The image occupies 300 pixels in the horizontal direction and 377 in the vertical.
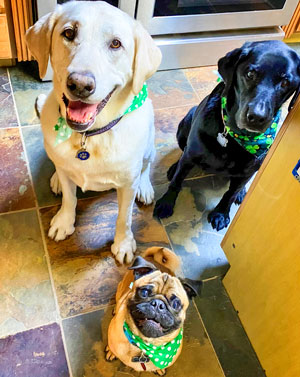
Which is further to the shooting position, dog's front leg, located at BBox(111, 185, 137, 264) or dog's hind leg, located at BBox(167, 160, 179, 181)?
dog's hind leg, located at BBox(167, 160, 179, 181)

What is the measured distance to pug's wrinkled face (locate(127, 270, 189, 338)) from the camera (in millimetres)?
1166

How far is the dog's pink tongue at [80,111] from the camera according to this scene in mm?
1163

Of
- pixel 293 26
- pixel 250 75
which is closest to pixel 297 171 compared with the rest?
pixel 250 75

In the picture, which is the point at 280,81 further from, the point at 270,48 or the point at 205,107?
the point at 205,107

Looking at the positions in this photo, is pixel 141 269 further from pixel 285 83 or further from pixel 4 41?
pixel 4 41

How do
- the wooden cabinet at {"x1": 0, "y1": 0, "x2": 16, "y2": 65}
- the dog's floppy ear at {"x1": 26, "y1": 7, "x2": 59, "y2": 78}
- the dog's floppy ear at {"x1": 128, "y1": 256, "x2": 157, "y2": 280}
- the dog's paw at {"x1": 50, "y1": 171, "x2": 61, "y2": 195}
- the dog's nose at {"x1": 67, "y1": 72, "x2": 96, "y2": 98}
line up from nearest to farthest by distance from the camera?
the dog's nose at {"x1": 67, "y1": 72, "x2": 96, "y2": 98} → the dog's floppy ear at {"x1": 26, "y1": 7, "x2": 59, "y2": 78} → the dog's floppy ear at {"x1": 128, "y1": 256, "x2": 157, "y2": 280} → the dog's paw at {"x1": 50, "y1": 171, "x2": 61, "y2": 195} → the wooden cabinet at {"x1": 0, "y1": 0, "x2": 16, "y2": 65}

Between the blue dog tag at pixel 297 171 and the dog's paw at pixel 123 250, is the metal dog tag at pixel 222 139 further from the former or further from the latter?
the dog's paw at pixel 123 250

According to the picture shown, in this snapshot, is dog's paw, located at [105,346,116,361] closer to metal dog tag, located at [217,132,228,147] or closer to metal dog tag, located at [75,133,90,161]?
metal dog tag, located at [75,133,90,161]

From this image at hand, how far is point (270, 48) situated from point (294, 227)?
60cm

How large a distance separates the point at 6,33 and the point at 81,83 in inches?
48.1

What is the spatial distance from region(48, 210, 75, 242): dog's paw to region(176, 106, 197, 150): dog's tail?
63cm

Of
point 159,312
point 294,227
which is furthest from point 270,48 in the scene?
point 159,312

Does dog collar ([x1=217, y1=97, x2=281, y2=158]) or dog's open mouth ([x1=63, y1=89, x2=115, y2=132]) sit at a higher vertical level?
dog's open mouth ([x1=63, y1=89, x2=115, y2=132])

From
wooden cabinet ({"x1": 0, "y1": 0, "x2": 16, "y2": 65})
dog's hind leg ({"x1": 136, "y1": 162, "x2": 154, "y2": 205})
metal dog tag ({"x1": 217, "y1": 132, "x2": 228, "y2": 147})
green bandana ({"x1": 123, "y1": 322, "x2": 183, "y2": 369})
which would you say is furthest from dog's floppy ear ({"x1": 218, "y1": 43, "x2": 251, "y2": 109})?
wooden cabinet ({"x1": 0, "y1": 0, "x2": 16, "y2": 65})
